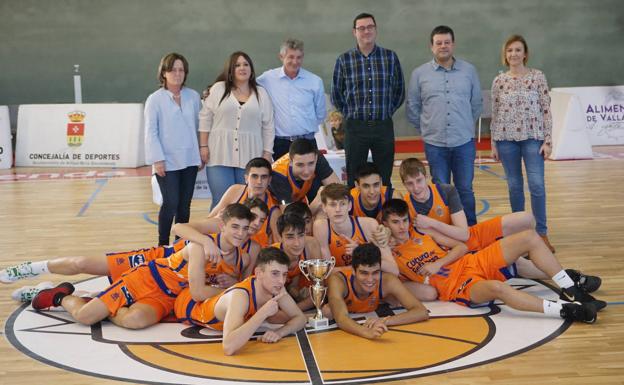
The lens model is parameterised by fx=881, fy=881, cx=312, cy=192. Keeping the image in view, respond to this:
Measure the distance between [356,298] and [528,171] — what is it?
2343 millimetres

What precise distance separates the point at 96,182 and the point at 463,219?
683 centimetres

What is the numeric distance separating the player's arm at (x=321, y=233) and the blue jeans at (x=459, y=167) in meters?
1.65

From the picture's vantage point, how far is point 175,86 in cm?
676

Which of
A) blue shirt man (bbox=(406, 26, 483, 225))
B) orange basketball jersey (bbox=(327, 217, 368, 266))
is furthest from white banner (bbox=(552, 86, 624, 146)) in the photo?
orange basketball jersey (bbox=(327, 217, 368, 266))

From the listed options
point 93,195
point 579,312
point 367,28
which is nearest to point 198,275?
point 579,312

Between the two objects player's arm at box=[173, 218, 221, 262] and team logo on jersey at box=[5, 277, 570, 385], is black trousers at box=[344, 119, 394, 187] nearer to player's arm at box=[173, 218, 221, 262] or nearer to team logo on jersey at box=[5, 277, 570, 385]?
player's arm at box=[173, 218, 221, 262]

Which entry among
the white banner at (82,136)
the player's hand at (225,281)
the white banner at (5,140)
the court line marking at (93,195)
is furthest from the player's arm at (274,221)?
the white banner at (5,140)

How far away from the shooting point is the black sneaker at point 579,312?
5.05 m

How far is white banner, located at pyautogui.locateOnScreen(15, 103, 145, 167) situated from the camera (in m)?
13.0

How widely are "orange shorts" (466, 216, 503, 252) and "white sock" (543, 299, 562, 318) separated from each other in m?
0.95

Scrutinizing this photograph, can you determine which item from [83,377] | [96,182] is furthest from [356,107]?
[96,182]

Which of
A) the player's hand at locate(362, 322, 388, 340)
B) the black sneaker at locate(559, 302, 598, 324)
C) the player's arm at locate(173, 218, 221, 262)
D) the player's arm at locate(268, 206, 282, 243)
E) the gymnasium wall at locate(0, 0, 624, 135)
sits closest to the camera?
the player's hand at locate(362, 322, 388, 340)

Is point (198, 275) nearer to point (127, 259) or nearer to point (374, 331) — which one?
point (127, 259)

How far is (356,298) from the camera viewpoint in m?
5.36
